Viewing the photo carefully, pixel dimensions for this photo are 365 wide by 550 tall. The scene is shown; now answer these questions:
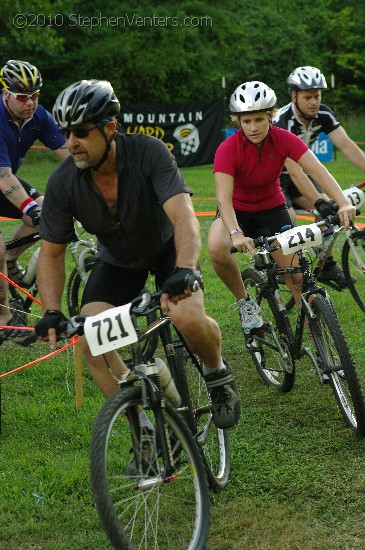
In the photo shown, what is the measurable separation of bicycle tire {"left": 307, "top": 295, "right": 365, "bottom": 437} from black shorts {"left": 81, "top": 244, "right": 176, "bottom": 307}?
1.20 m

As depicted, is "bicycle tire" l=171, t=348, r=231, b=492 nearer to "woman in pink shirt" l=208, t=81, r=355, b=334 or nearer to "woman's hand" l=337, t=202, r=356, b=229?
"woman in pink shirt" l=208, t=81, r=355, b=334

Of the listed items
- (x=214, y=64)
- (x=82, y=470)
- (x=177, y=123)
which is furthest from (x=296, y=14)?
(x=82, y=470)

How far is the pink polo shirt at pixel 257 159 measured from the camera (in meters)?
6.44

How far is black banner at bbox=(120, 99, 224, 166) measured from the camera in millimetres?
26219

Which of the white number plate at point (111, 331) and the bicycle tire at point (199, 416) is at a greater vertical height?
the white number plate at point (111, 331)

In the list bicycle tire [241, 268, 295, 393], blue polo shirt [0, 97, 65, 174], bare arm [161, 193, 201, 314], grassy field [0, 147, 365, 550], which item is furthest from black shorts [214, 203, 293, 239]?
bare arm [161, 193, 201, 314]

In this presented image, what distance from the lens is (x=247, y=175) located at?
6.67 m

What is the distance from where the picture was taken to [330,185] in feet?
19.7

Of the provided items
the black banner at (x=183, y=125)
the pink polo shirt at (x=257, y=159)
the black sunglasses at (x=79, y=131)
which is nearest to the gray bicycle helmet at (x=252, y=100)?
the pink polo shirt at (x=257, y=159)

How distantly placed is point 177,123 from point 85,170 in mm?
22063

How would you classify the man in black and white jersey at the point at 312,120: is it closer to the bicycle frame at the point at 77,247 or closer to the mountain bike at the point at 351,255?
the mountain bike at the point at 351,255

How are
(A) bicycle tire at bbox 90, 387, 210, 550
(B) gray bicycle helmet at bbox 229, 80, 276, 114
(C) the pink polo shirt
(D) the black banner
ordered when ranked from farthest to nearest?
(D) the black banner
(C) the pink polo shirt
(B) gray bicycle helmet at bbox 229, 80, 276, 114
(A) bicycle tire at bbox 90, 387, 210, 550

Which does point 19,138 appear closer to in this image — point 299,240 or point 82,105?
point 299,240

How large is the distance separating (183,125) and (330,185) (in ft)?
67.4
